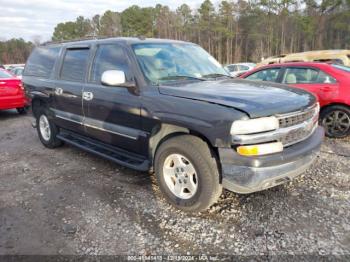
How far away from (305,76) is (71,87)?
4.67 metres

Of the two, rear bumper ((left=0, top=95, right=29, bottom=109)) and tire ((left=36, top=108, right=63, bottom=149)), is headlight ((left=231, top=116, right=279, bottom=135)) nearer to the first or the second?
tire ((left=36, top=108, right=63, bottom=149))

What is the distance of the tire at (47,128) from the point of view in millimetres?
5555

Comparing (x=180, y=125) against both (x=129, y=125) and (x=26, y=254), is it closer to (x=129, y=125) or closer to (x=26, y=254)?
(x=129, y=125)

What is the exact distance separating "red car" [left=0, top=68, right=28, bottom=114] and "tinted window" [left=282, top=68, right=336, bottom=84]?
7135 millimetres

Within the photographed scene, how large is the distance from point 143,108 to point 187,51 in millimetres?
1347

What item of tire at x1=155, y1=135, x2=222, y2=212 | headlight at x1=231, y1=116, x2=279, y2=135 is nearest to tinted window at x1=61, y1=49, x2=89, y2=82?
tire at x1=155, y1=135, x2=222, y2=212

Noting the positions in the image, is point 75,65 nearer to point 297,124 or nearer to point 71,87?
point 71,87

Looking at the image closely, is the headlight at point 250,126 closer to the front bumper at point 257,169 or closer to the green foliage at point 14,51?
the front bumper at point 257,169

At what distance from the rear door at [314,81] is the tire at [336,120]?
21 centimetres

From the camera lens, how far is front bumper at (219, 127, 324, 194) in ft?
8.89

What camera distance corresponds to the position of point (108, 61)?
13.3ft

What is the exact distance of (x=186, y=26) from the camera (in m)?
51.2

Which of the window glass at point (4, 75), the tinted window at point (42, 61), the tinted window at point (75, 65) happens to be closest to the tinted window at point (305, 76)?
the tinted window at point (75, 65)

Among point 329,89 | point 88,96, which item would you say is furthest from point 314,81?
point 88,96
